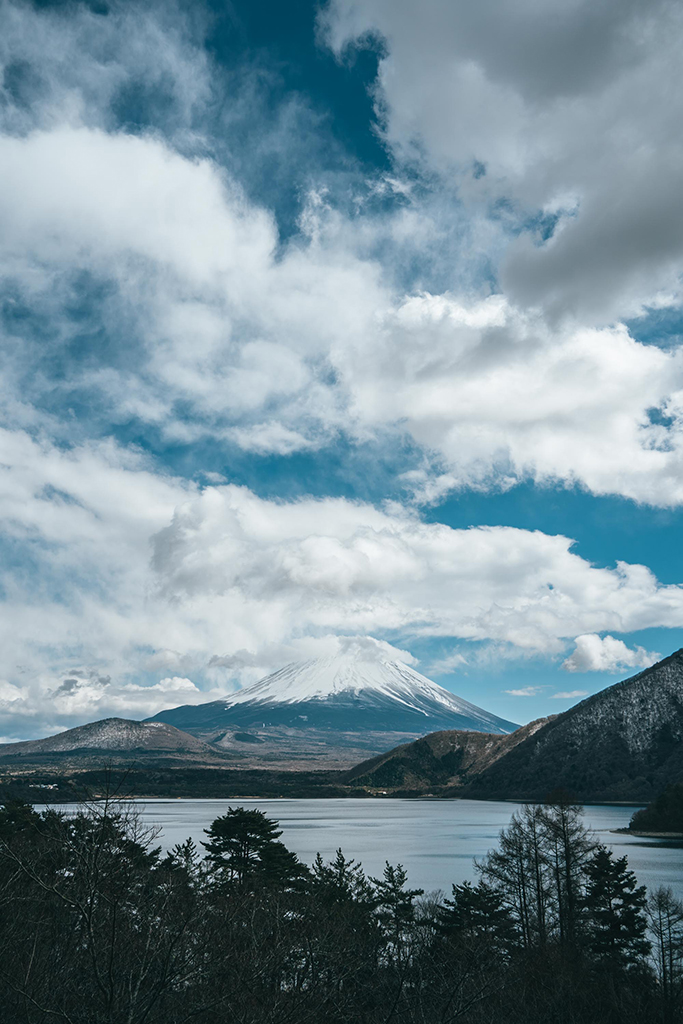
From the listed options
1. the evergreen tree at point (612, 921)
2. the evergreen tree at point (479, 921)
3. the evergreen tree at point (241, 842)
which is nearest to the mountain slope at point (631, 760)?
the evergreen tree at point (612, 921)

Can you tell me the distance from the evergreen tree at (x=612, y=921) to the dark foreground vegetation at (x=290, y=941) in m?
0.10

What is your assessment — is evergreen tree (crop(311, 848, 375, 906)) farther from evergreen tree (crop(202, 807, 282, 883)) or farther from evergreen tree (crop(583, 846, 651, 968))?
evergreen tree (crop(583, 846, 651, 968))

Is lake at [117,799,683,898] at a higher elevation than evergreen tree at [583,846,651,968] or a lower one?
lower

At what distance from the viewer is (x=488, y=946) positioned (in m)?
27.8

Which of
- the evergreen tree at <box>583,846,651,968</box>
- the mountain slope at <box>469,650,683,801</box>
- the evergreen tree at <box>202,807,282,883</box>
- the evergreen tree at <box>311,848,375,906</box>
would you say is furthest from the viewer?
the mountain slope at <box>469,650,683,801</box>

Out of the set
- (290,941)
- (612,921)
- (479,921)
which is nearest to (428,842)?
(612,921)

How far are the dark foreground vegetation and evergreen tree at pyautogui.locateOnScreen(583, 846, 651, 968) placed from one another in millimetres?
104

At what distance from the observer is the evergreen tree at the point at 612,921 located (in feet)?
101

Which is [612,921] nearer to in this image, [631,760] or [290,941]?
[290,941]

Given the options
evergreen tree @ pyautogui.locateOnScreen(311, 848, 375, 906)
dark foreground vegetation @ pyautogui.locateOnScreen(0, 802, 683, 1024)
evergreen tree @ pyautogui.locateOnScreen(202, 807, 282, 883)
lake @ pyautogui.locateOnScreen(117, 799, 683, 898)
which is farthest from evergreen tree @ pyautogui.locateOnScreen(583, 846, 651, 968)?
lake @ pyautogui.locateOnScreen(117, 799, 683, 898)

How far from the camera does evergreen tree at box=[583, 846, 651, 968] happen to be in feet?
101

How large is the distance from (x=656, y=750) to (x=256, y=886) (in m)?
184

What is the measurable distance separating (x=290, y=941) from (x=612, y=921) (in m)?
17.6

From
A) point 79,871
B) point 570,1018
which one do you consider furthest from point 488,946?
point 79,871
